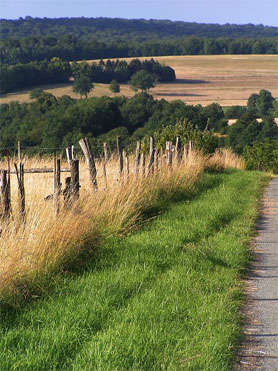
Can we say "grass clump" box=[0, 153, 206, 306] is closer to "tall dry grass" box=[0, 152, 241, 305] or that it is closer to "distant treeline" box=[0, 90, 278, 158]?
"tall dry grass" box=[0, 152, 241, 305]

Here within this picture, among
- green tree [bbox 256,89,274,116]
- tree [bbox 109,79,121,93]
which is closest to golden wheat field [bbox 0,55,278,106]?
tree [bbox 109,79,121,93]

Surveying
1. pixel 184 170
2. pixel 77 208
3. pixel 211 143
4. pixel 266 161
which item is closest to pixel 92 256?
pixel 77 208

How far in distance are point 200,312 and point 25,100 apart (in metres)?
89.2

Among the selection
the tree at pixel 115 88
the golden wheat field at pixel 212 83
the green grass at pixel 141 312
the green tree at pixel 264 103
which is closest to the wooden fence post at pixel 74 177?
the green grass at pixel 141 312

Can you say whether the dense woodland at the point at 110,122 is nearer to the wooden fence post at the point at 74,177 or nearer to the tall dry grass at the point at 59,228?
the tall dry grass at the point at 59,228

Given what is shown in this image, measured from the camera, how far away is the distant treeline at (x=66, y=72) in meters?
107

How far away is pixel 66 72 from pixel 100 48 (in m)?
37.9

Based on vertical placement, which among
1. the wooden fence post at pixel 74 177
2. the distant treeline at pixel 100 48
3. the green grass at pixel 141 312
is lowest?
the distant treeline at pixel 100 48

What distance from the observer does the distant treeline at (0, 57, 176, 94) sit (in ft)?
350

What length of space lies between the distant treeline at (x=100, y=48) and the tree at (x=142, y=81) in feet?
90.8

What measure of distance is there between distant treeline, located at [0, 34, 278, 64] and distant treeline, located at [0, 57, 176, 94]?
14200mm

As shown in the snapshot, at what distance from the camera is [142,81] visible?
11238 cm

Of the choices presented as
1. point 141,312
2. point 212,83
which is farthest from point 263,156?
Result: point 212,83

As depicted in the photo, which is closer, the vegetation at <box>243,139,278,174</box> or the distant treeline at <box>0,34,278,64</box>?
the vegetation at <box>243,139,278,174</box>
